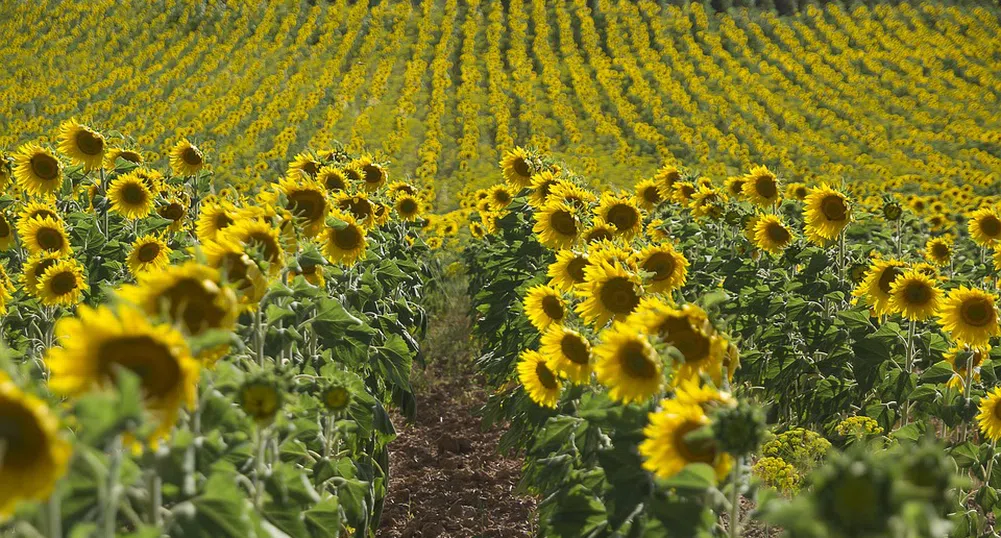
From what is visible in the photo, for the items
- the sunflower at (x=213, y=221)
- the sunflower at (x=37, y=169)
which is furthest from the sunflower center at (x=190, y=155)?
the sunflower at (x=213, y=221)

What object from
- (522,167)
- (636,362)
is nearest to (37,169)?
(522,167)

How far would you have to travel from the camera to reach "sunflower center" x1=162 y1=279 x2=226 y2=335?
185 cm

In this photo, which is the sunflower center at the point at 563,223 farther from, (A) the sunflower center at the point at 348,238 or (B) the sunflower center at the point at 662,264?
(A) the sunflower center at the point at 348,238

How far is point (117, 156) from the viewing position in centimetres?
557

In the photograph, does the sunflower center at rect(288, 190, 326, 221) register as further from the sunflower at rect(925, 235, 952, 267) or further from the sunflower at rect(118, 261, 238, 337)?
the sunflower at rect(925, 235, 952, 267)

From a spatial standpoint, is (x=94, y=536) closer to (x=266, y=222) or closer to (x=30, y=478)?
(x=30, y=478)

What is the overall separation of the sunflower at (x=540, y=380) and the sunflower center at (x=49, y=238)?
300 centimetres

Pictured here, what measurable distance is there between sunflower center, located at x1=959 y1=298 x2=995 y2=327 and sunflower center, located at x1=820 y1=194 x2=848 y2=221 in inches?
49.8

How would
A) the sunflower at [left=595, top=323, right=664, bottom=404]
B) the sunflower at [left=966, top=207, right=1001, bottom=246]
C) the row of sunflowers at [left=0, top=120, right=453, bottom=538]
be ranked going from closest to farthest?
1. the row of sunflowers at [left=0, top=120, right=453, bottom=538]
2. the sunflower at [left=595, top=323, right=664, bottom=404]
3. the sunflower at [left=966, top=207, right=1001, bottom=246]

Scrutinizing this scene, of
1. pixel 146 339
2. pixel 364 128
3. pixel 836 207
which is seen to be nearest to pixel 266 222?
pixel 146 339

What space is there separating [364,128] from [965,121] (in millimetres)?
18112

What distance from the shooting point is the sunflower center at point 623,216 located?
5051 millimetres

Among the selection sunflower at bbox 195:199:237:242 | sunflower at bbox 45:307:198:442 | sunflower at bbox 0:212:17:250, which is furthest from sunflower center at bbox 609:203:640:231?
sunflower at bbox 45:307:198:442

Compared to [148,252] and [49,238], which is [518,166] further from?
[49,238]
